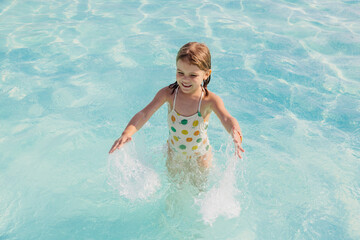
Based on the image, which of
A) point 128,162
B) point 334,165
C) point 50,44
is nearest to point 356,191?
point 334,165

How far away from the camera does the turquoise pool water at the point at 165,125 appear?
3.20 metres

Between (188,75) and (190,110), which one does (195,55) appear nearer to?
(188,75)

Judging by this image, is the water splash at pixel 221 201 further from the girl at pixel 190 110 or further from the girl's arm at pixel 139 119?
the girl's arm at pixel 139 119

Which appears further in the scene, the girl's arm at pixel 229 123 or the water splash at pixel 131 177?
the water splash at pixel 131 177

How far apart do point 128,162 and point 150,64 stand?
285 cm

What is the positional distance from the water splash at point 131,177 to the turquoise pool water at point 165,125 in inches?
0.6

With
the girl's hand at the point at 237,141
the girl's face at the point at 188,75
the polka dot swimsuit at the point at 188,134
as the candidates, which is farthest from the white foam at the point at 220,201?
the girl's face at the point at 188,75

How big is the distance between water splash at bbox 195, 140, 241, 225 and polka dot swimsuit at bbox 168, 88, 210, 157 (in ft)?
1.08

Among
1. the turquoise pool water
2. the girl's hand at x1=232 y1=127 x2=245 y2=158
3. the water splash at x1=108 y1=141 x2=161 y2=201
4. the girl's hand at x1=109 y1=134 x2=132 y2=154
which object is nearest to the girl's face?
the girl's hand at x1=232 y1=127 x2=245 y2=158

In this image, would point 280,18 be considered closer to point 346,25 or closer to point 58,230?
point 346,25

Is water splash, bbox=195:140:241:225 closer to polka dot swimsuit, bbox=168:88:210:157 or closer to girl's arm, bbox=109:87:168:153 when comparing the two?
polka dot swimsuit, bbox=168:88:210:157

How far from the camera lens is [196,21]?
7617 millimetres

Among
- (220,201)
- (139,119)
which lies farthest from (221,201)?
(139,119)

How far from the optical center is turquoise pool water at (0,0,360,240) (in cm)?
320
